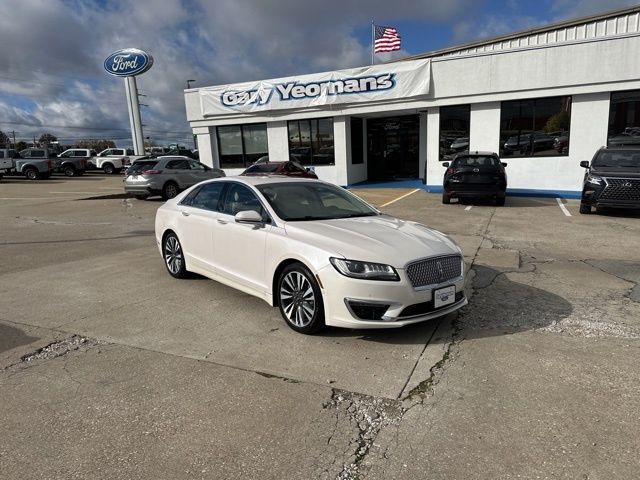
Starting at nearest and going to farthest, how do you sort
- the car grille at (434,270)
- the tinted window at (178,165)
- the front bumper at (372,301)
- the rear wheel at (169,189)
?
the front bumper at (372,301) → the car grille at (434,270) → the rear wheel at (169,189) → the tinted window at (178,165)

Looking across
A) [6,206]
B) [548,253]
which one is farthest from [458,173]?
[6,206]

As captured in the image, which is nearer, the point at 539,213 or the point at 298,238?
the point at 298,238

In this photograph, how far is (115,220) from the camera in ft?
41.5

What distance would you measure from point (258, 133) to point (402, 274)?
19267 mm

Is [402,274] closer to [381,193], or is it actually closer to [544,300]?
[544,300]

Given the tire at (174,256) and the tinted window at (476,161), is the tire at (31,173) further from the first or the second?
→ the tire at (174,256)

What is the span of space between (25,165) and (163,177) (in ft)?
62.4

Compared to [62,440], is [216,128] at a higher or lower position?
higher

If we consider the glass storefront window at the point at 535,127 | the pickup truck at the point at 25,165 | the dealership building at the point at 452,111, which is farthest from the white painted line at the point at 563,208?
the pickup truck at the point at 25,165

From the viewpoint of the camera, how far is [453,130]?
1769cm

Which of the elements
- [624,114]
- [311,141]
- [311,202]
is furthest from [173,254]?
[624,114]

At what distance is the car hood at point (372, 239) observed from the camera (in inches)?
160

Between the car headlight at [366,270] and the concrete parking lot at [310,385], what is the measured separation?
679 mm

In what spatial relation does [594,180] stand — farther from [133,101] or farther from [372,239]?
[133,101]
